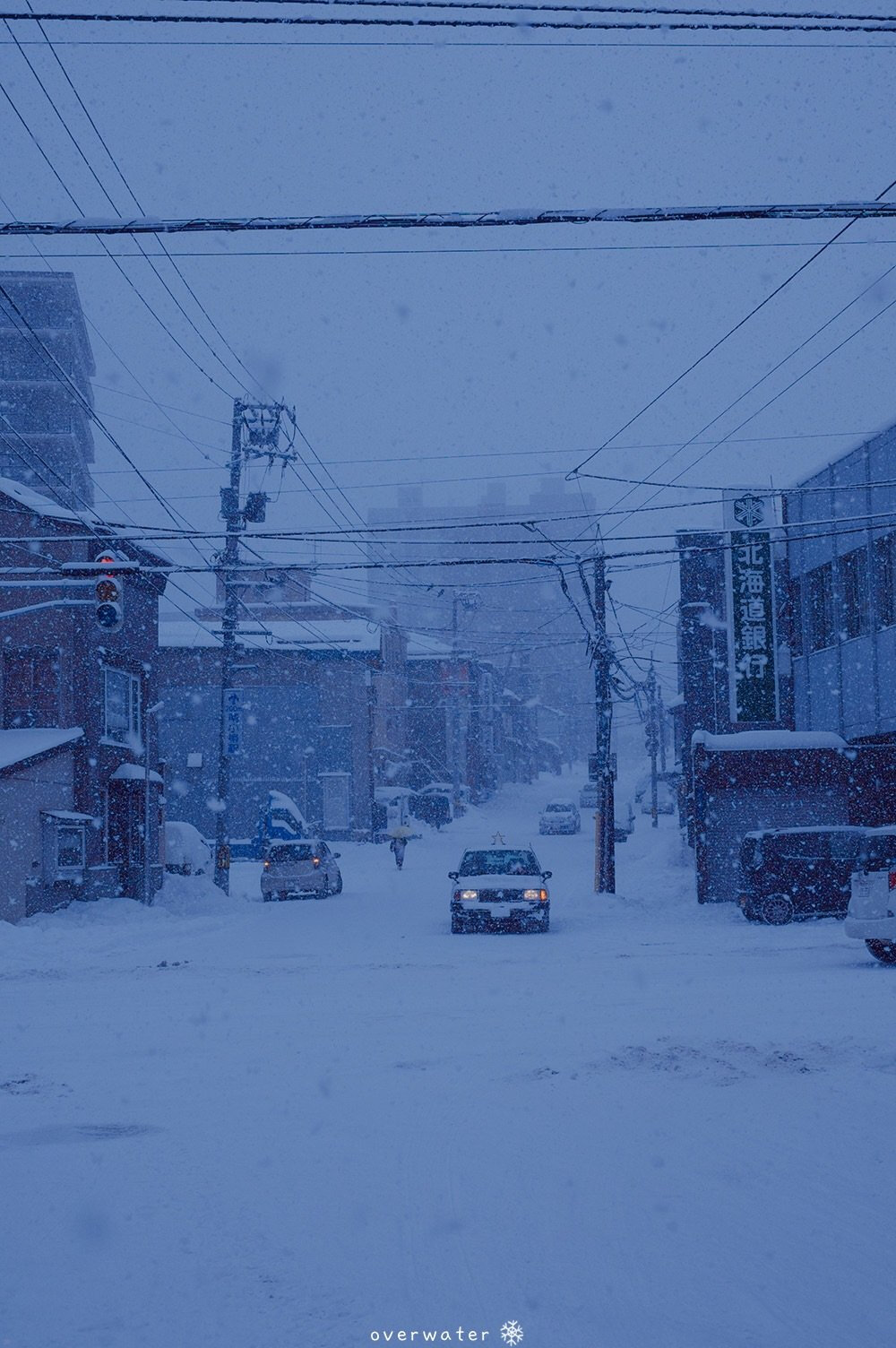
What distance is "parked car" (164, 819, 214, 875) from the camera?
38.3 metres

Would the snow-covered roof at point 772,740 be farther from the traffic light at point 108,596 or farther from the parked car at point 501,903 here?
the traffic light at point 108,596

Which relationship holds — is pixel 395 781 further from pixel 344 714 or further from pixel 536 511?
pixel 536 511

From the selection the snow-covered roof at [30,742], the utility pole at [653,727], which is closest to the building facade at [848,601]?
the snow-covered roof at [30,742]

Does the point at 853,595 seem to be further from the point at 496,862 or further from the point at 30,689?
the point at 30,689

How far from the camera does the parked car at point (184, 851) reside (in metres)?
38.3

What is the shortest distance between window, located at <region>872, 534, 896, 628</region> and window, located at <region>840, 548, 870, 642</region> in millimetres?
524

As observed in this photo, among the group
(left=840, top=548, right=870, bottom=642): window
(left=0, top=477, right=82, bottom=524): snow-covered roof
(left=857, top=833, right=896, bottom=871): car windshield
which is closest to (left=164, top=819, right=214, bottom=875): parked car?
(left=0, top=477, right=82, bottom=524): snow-covered roof

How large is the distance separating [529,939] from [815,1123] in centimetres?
1474

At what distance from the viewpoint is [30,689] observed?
95.8 feet

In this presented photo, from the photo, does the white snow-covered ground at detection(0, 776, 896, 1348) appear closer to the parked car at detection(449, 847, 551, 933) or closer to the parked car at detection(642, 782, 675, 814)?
the parked car at detection(449, 847, 551, 933)

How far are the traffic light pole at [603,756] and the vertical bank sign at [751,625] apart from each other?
3271 mm

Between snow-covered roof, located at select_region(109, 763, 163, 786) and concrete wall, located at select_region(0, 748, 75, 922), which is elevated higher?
snow-covered roof, located at select_region(109, 763, 163, 786)

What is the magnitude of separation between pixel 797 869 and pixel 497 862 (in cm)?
568

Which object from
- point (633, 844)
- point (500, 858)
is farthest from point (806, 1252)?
point (633, 844)
